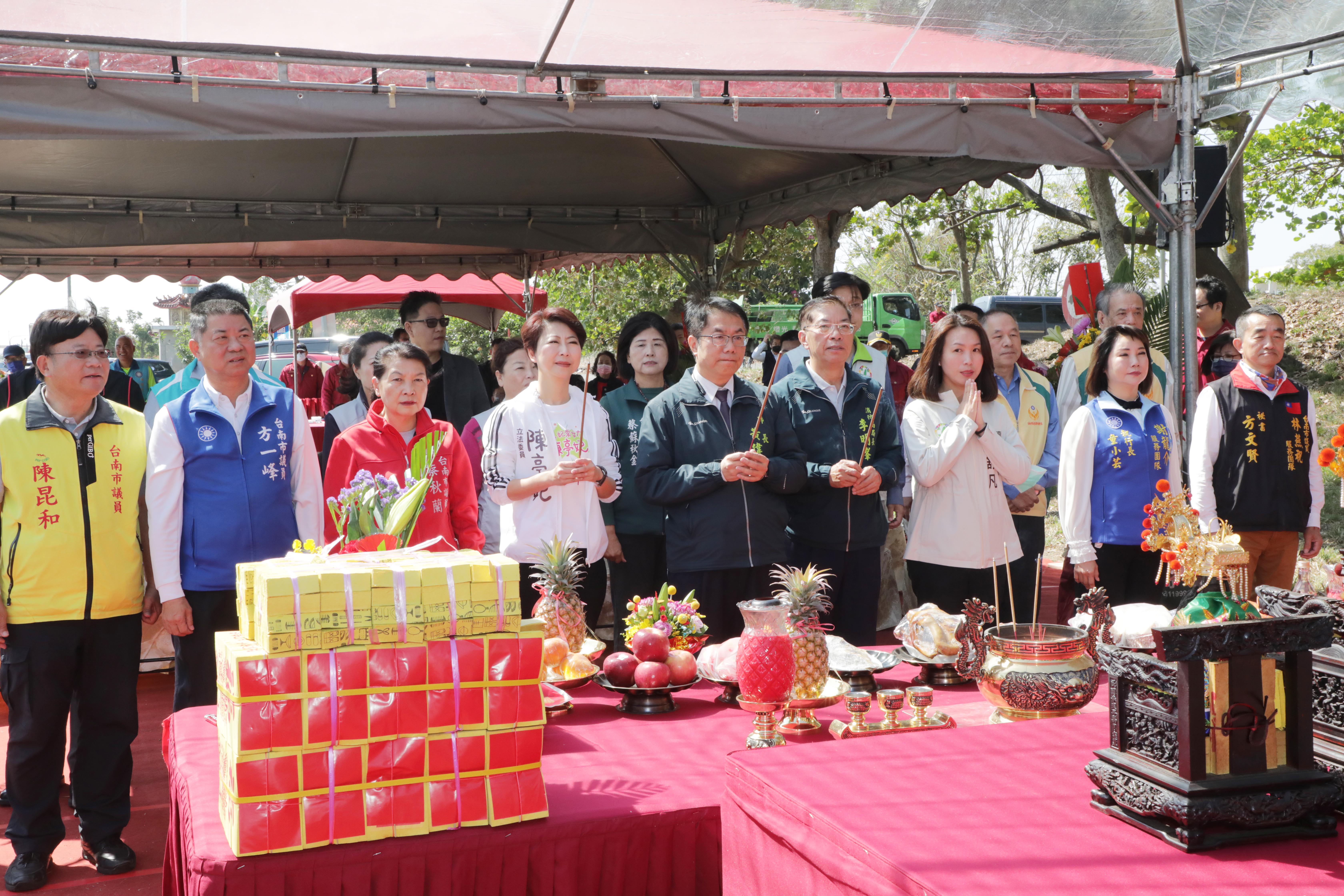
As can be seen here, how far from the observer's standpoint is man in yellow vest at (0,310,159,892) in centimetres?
239

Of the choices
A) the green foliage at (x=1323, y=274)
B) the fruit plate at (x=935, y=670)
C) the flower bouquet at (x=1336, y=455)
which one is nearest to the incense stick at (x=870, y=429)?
the fruit plate at (x=935, y=670)

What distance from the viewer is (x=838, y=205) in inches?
207

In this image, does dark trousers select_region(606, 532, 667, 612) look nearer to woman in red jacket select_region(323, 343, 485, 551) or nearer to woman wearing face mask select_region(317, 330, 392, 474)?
woman in red jacket select_region(323, 343, 485, 551)

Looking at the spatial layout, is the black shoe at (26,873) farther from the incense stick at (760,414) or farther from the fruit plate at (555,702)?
the incense stick at (760,414)

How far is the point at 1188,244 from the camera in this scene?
4012mm

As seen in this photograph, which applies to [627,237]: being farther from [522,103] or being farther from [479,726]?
[479,726]

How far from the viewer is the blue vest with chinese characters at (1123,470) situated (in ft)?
10.5

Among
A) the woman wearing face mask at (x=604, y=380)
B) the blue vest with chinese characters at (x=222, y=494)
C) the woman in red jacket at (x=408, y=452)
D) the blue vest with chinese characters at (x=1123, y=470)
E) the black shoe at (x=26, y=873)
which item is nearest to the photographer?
the black shoe at (x=26, y=873)

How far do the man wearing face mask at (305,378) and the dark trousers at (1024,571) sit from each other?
8.55 metres

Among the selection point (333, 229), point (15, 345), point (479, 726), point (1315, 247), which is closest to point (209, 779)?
point (479, 726)

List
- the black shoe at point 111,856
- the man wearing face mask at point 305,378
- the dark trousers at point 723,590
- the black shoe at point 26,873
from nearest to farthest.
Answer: the black shoe at point 26,873
the black shoe at point 111,856
the dark trousers at point 723,590
the man wearing face mask at point 305,378

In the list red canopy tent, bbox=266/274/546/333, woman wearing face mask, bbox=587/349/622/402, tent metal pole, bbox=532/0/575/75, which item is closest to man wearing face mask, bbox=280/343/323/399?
red canopy tent, bbox=266/274/546/333

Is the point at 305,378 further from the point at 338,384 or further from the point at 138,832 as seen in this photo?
the point at 138,832

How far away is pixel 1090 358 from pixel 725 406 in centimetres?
157
